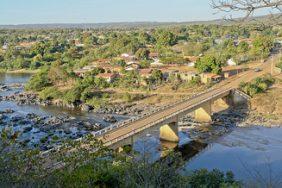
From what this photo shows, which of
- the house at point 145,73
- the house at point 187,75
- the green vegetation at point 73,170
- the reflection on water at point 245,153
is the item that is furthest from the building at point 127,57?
the green vegetation at point 73,170

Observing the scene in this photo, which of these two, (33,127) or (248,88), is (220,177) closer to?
(33,127)

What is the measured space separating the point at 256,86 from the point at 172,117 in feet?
58.8

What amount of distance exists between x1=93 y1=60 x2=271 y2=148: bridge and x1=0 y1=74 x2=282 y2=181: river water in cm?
112

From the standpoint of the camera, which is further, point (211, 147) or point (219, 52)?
point (219, 52)

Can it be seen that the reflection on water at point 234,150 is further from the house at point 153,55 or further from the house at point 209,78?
the house at point 153,55

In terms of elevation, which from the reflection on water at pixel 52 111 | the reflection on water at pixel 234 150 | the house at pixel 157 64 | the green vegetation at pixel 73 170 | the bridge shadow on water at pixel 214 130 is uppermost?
the green vegetation at pixel 73 170

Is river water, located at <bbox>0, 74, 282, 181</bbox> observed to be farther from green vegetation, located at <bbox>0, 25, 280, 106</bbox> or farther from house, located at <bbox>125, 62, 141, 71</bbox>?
house, located at <bbox>125, 62, 141, 71</bbox>

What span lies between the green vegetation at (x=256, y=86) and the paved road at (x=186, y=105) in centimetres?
121

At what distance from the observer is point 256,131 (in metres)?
36.4

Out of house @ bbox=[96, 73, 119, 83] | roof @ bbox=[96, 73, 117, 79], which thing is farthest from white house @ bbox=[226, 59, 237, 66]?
roof @ bbox=[96, 73, 117, 79]

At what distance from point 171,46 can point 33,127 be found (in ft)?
177

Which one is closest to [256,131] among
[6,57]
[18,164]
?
[18,164]

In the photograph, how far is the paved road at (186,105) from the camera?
94.4ft

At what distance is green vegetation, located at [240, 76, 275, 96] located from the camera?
157 ft
